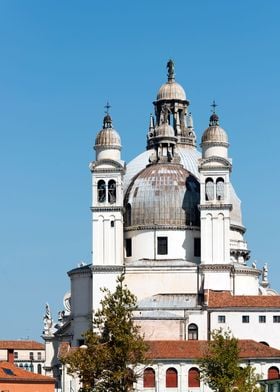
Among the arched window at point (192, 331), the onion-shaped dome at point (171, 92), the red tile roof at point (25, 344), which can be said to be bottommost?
the arched window at point (192, 331)

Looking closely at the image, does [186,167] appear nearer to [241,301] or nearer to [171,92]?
[171,92]

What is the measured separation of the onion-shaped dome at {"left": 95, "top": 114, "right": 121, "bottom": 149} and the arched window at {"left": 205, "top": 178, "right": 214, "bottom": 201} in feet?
26.2

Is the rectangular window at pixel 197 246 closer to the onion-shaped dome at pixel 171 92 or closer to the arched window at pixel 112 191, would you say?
the arched window at pixel 112 191

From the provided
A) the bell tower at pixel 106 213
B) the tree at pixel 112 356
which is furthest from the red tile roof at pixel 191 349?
the tree at pixel 112 356

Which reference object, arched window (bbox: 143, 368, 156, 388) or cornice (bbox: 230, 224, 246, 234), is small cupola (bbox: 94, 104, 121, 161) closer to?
cornice (bbox: 230, 224, 246, 234)

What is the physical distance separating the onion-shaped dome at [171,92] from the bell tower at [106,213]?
18.7 metres

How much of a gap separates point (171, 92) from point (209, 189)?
2119cm

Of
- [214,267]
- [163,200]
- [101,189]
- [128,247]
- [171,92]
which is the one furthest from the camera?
[171,92]

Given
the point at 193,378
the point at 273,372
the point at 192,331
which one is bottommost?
the point at 193,378

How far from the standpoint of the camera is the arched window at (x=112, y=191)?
124m

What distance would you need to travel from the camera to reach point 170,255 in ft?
411

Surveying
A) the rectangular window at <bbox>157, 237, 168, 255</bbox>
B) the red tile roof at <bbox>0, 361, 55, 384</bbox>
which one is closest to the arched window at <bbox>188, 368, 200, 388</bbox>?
the red tile roof at <bbox>0, 361, 55, 384</bbox>

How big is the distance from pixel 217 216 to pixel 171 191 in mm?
5390

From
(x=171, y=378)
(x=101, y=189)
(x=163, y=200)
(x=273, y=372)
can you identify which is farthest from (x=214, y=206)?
(x=171, y=378)
